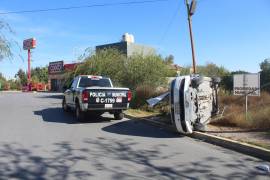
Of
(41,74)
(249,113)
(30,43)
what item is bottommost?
(249,113)

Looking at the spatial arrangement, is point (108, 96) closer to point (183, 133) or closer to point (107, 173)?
point (183, 133)

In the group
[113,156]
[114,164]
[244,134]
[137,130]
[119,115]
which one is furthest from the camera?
[119,115]

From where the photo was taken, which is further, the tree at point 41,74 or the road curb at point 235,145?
the tree at point 41,74

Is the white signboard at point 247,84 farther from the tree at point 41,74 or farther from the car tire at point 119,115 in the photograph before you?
the tree at point 41,74

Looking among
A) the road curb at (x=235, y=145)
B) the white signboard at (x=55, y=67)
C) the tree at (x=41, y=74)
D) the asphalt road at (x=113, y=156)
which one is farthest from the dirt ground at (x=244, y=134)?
the tree at (x=41, y=74)

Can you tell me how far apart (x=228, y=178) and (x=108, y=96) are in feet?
29.6

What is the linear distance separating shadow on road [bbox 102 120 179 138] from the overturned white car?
54 cm

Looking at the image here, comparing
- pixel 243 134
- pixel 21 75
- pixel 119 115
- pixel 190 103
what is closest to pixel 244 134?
pixel 243 134

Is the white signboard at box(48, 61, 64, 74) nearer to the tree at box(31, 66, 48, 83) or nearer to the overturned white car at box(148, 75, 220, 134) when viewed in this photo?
the tree at box(31, 66, 48, 83)

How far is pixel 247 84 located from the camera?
44.3 ft

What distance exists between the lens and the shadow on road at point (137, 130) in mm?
12172

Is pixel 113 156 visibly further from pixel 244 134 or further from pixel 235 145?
pixel 244 134

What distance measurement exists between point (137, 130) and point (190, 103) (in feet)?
7.87

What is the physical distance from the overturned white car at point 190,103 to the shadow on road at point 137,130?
54 cm
